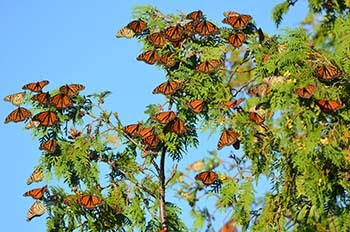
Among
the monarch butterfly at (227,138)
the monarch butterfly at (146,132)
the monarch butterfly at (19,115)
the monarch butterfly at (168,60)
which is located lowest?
the monarch butterfly at (227,138)

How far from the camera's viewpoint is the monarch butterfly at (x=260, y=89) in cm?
492

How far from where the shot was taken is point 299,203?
4.96 meters

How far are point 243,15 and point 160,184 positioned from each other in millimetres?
976

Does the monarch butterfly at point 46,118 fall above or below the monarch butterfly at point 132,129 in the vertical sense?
above

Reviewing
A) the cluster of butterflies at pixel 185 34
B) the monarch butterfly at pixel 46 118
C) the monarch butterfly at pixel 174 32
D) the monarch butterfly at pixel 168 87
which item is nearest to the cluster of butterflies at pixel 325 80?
the cluster of butterflies at pixel 185 34

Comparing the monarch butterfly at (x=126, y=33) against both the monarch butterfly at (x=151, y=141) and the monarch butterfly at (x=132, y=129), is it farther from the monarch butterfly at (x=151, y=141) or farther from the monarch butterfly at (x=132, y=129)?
the monarch butterfly at (x=151, y=141)

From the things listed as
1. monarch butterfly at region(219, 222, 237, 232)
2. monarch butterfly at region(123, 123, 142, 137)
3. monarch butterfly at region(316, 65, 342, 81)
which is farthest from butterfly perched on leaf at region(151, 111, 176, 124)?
monarch butterfly at region(219, 222, 237, 232)

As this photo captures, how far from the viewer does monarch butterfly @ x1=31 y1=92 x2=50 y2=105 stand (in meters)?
4.99

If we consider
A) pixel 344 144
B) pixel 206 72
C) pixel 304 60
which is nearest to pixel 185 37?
pixel 206 72

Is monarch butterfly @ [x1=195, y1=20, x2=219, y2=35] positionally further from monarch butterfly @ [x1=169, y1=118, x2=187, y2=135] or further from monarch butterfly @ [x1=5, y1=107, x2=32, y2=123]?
monarch butterfly @ [x1=5, y1=107, x2=32, y2=123]

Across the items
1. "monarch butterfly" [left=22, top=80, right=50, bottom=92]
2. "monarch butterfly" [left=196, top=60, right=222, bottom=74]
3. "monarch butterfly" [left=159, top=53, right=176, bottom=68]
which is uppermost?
"monarch butterfly" [left=22, top=80, right=50, bottom=92]

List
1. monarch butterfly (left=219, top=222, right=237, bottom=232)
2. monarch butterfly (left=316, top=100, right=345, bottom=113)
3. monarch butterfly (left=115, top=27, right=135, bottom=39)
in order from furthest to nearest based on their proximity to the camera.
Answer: monarch butterfly (left=219, top=222, right=237, bottom=232), monarch butterfly (left=115, top=27, right=135, bottom=39), monarch butterfly (left=316, top=100, right=345, bottom=113)

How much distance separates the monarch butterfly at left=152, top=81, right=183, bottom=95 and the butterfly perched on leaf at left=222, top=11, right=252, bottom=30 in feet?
1.48

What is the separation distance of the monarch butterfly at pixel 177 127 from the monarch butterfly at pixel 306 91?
0.54m
